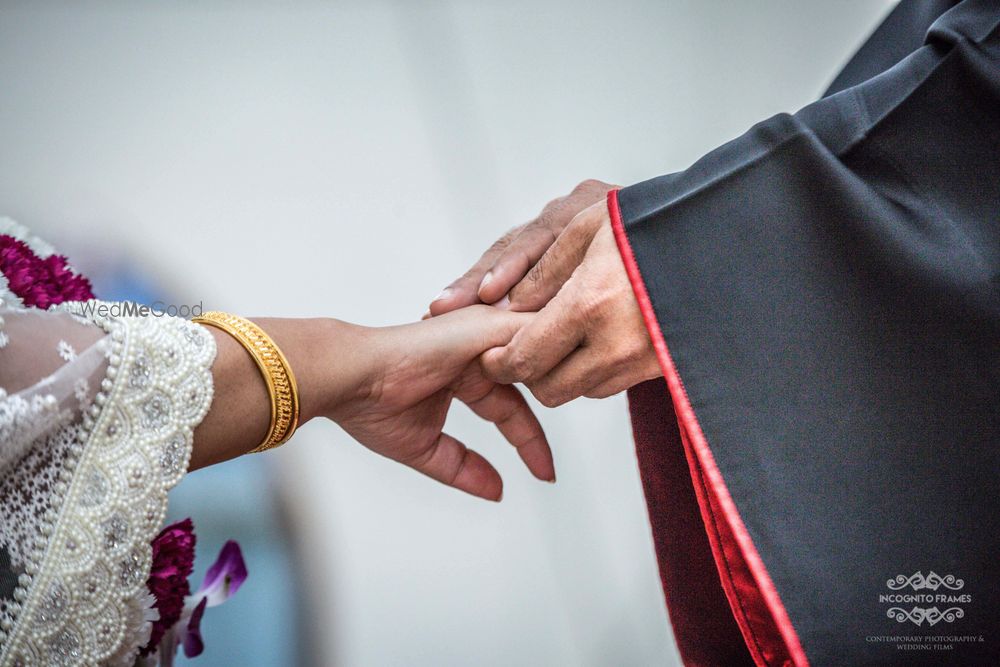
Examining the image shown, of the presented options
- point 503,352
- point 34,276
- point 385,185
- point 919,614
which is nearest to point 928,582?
point 919,614

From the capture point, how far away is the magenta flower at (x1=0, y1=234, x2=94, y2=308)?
0.77 meters

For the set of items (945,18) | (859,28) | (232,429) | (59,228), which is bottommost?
(232,429)

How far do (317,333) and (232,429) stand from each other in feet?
0.60

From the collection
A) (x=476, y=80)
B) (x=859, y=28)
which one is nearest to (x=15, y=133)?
(x=476, y=80)

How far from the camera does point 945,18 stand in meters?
0.76

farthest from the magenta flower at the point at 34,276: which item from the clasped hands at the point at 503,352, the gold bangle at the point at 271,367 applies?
the clasped hands at the point at 503,352

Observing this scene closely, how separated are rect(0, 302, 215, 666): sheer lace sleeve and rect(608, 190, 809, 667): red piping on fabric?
0.44 meters

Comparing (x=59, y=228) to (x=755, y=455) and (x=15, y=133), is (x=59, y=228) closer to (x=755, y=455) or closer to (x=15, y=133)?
(x=15, y=133)

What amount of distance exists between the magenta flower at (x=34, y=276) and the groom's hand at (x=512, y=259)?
45 centimetres

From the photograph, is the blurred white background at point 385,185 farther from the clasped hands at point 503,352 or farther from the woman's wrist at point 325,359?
the woman's wrist at point 325,359

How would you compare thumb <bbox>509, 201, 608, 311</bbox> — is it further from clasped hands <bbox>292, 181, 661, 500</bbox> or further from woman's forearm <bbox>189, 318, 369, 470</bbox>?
woman's forearm <bbox>189, 318, 369, 470</bbox>

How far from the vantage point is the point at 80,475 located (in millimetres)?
559

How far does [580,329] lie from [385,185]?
64 cm

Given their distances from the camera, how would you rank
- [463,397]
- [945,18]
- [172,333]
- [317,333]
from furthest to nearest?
[463,397] → [317,333] → [945,18] → [172,333]
